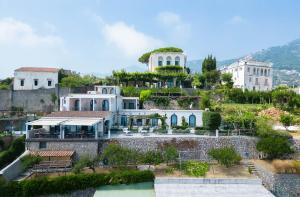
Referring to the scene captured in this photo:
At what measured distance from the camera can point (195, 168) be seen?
30.9 metres

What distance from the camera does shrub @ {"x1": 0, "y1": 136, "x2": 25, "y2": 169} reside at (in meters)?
31.6

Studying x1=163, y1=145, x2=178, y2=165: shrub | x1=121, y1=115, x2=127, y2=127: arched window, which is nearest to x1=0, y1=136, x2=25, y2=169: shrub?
x1=121, y1=115, x2=127, y2=127: arched window

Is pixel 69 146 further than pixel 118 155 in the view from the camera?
Yes

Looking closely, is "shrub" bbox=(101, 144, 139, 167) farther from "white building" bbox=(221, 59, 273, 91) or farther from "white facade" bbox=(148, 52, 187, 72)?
"white building" bbox=(221, 59, 273, 91)

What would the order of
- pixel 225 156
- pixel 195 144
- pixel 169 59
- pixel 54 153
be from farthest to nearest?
pixel 169 59 < pixel 195 144 < pixel 54 153 < pixel 225 156

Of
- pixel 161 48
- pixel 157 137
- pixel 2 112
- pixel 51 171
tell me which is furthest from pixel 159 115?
pixel 161 48

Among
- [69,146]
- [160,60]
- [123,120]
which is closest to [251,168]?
[123,120]

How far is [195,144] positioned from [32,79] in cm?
3015

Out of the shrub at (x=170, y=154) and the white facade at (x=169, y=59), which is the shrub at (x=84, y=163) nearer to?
the shrub at (x=170, y=154)

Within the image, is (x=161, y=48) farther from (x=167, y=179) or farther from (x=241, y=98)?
(x=167, y=179)

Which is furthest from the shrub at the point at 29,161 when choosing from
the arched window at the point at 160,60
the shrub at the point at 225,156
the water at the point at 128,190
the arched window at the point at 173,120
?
the arched window at the point at 160,60

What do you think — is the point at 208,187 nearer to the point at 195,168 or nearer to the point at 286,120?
the point at 195,168

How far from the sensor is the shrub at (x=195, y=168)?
3014 centimetres

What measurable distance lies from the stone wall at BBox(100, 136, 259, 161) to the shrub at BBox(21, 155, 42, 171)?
5764 mm
